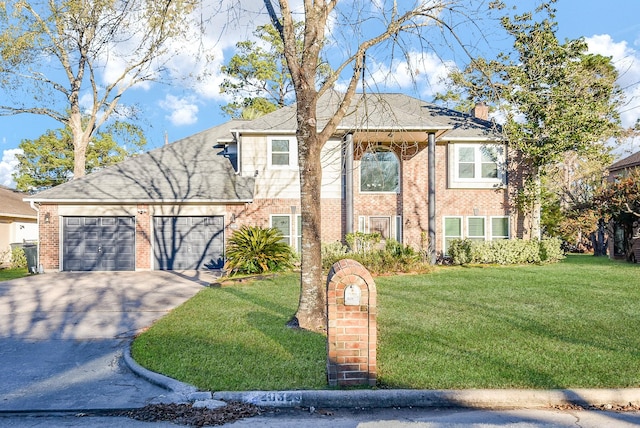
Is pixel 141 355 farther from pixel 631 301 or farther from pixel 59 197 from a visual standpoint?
pixel 59 197

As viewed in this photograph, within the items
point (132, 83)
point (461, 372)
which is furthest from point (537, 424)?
point (132, 83)

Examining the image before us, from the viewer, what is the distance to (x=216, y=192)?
18.5 meters

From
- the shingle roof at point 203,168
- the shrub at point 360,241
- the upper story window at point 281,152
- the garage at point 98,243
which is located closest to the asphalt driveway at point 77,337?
the garage at point 98,243

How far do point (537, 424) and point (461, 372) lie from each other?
114cm

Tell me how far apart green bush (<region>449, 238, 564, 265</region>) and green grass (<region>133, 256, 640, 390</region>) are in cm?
618

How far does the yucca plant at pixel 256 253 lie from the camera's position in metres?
15.6

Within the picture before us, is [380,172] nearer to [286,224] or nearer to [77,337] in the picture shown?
[286,224]

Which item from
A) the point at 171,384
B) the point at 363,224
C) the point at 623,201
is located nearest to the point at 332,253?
the point at 363,224

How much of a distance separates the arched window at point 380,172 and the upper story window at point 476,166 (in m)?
2.33

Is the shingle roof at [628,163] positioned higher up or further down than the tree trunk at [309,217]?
higher up

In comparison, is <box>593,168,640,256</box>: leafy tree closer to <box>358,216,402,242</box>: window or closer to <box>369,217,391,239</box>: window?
<box>358,216,402,242</box>: window

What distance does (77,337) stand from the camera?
7.77m

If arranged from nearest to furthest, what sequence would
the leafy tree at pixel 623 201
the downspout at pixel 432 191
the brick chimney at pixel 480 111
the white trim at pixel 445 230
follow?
the leafy tree at pixel 623 201 → the downspout at pixel 432 191 → the white trim at pixel 445 230 → the brick chimney at pixel 480 111

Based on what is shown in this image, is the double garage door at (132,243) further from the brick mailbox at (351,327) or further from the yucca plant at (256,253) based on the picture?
the brick mailbox at (351,327)
